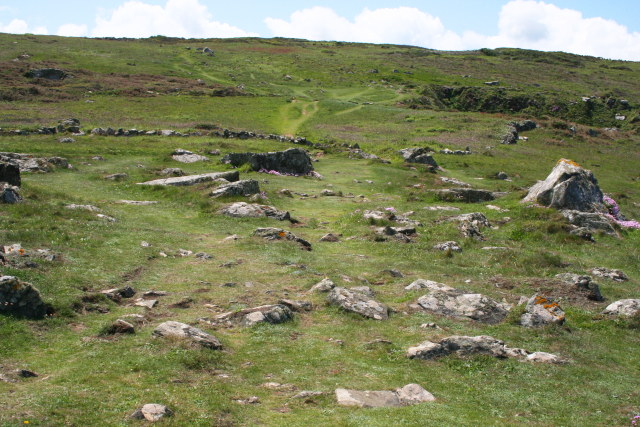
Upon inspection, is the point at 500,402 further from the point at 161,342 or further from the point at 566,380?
the point at 161,342

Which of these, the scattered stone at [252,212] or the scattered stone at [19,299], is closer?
the scattered stone at [19,299]

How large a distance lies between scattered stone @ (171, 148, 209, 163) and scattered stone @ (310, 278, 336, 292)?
3463 cm

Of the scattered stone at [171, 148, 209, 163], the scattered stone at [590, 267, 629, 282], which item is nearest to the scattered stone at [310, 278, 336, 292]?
the scattered stone at [590, 267, 629, 282]

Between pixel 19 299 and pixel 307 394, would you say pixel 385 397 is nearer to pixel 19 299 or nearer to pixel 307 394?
pixel 307 394

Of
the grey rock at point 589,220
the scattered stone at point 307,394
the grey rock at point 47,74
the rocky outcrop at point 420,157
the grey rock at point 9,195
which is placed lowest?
the scattered stone at point 307,394

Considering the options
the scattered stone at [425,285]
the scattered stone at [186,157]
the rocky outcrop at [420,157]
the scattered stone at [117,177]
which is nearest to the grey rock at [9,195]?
the scattered stone at [117,177]

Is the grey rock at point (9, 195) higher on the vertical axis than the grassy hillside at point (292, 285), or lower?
higher

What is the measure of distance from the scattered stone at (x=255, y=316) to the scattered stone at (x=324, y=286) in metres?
2.60

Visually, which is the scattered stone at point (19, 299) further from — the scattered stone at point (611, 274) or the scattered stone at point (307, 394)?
the scattered stone at point (611, 274)

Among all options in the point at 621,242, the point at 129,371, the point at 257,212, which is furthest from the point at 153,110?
the point at 129,371

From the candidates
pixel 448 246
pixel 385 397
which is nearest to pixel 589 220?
pixel 448 246

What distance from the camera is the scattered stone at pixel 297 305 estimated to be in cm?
1875

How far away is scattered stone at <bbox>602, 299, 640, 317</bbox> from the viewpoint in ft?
64.2

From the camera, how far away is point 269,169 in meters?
52.3
